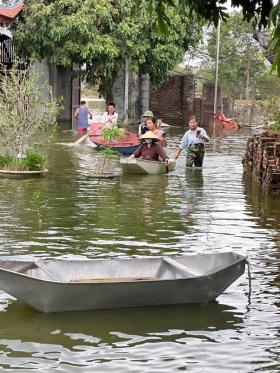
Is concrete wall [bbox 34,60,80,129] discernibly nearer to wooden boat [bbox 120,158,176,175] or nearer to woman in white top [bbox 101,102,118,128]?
woman in white top [bbox 101,102,118,128]

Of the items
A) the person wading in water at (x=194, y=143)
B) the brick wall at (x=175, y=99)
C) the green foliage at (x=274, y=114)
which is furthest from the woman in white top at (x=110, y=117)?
the brick wall at (x=175, y=99)

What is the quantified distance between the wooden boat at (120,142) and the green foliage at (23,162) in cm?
416

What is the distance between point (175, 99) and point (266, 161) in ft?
95.3


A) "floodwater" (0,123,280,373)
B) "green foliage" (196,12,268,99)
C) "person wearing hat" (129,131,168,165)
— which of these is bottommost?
"floodwater" (0,123,280,373)

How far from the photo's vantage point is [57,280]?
8.36 metres

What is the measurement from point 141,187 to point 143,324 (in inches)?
354

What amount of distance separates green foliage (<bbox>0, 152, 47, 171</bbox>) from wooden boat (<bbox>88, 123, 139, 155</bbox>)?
4164mm

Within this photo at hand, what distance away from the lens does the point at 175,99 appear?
151 feet

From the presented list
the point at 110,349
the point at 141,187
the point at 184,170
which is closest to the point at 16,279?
the point at 110,349

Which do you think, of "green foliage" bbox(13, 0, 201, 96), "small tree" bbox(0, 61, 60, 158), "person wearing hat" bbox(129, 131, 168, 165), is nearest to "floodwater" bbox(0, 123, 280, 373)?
"person wearing hat" bbox(129, 131, 168, 165)

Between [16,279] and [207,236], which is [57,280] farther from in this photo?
[207,236]

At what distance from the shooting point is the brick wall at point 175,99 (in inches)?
1786

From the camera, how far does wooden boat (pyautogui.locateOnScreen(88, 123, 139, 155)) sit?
72.4 feet

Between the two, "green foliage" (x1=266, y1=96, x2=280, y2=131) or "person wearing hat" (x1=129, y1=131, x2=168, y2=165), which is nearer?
"person wearing hat" (x1=129, y1=131, x2=168, y2=165)
